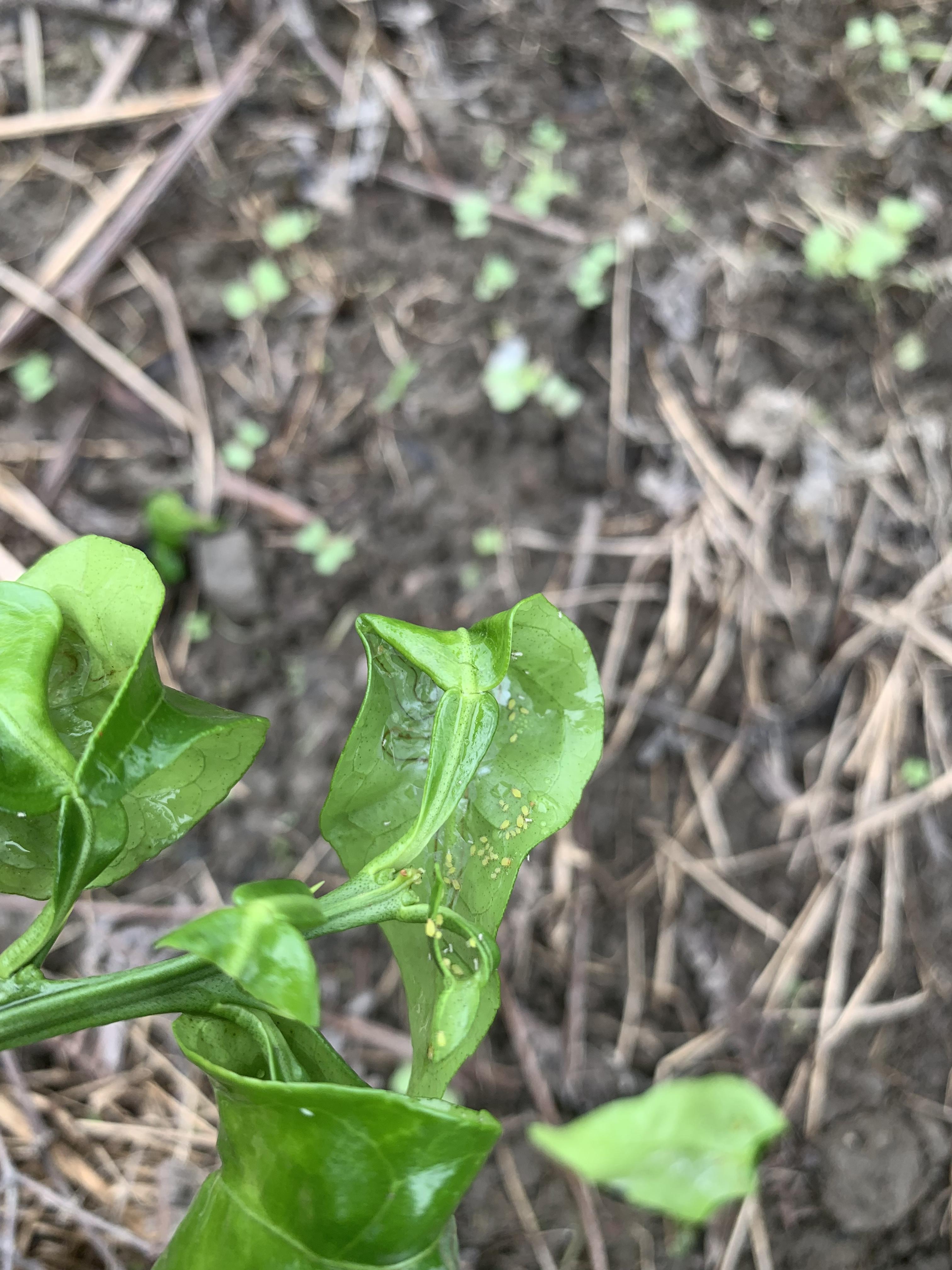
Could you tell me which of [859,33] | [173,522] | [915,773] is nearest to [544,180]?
[859,33]

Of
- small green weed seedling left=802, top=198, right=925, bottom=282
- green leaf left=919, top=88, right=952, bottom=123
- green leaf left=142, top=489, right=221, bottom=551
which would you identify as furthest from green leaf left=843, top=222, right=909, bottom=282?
green leaf left=142, top=489, right=221, bottom=551

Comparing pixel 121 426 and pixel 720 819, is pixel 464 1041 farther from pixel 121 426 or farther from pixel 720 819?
pixel 121 426

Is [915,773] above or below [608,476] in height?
below

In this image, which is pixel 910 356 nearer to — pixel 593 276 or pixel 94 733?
pixel 593 276

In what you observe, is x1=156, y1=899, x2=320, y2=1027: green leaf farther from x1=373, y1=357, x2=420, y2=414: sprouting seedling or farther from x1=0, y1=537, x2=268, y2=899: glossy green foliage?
x1=373, y1=357, x2=420, y2=414: sprouting seedling

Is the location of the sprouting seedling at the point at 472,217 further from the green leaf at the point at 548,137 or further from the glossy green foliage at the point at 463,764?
the glossy green foliage at the point at 463,764

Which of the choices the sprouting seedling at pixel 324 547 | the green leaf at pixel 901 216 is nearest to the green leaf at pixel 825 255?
the green leaf at pixel 901 216

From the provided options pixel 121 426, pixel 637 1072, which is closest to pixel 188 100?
pixel 121 426
